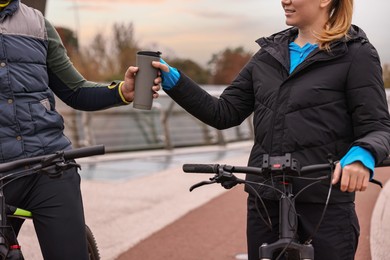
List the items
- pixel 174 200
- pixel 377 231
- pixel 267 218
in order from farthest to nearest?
pixel 174 200, pixel 377 231, pixel 267 218

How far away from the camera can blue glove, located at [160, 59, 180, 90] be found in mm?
3252

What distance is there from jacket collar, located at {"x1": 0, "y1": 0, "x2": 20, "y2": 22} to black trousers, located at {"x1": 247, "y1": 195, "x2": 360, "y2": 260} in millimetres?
1331

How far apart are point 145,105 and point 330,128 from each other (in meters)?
0.74

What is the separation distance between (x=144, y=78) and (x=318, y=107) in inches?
27.7

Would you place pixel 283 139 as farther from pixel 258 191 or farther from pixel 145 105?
pixel 145 105

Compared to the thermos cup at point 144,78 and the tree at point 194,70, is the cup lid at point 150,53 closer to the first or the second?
the thermos cup at point 144,78

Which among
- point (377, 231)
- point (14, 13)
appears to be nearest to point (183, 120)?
point (377, 231)

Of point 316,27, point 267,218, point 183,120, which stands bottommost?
point 183,120

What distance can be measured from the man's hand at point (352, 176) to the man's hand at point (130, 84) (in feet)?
2.93

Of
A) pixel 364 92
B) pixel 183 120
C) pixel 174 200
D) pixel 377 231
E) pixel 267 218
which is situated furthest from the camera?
pixel 183 120

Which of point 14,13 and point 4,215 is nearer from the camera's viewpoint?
point 4,215

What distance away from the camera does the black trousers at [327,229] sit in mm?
3045


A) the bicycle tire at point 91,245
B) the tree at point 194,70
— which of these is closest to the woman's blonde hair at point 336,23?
the bicycle tire at point 91,245

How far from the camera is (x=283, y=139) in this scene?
3076 millimetres
